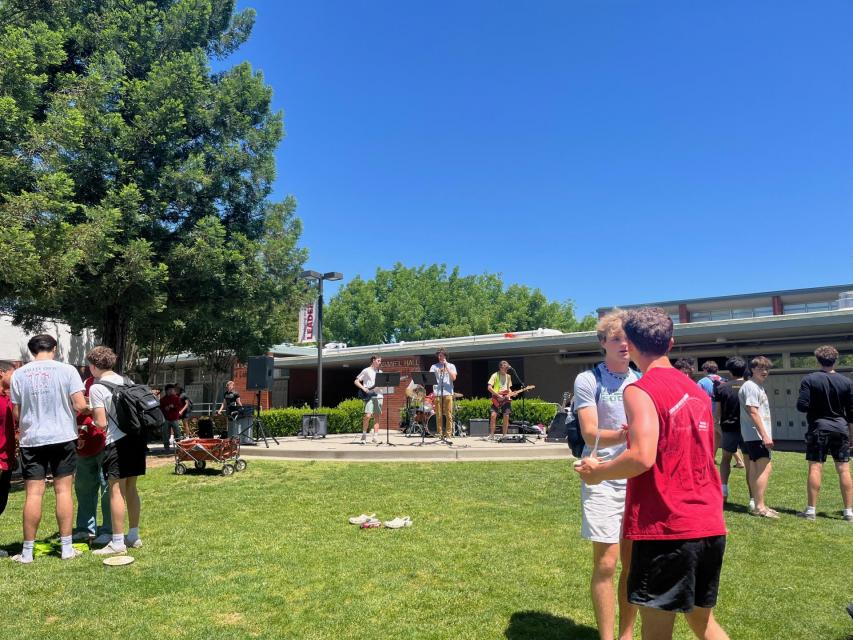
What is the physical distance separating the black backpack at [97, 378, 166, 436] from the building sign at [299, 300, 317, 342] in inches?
682

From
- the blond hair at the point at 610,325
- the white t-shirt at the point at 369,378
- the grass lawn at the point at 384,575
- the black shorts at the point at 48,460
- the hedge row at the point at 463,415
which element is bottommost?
the grass lawn at the point at 384,575

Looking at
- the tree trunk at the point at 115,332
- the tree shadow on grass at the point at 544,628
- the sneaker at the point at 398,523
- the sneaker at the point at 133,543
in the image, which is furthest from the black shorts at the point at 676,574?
the tree trunk at the point at 115,332

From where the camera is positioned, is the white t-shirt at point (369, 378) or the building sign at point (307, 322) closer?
the white t-shirt at point (369, 378)

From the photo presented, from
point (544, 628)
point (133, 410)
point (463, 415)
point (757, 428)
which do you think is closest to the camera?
point (544, 628)

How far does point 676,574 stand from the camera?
2367mm

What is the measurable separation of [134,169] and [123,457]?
30.5 feet

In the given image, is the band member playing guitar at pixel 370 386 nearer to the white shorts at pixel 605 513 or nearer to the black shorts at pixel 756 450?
the black shorts at pixel 756 450

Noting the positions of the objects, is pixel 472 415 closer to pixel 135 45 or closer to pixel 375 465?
pixel 375 465

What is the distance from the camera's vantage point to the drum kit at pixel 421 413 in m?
15.4

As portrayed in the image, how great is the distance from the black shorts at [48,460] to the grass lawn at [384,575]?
746 millimetres

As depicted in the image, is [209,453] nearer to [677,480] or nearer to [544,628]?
[544,628]

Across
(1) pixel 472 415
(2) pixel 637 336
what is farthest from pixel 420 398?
(2) pixel 637 336

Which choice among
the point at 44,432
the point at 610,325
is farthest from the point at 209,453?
the point at 610,325

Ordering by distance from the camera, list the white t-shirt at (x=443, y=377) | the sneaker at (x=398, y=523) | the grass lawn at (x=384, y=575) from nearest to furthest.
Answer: the grass lawn at (x=384, y=575) → the sneaker at (x=398, y=523) → the white t-shirt at (x=443, y=377)
